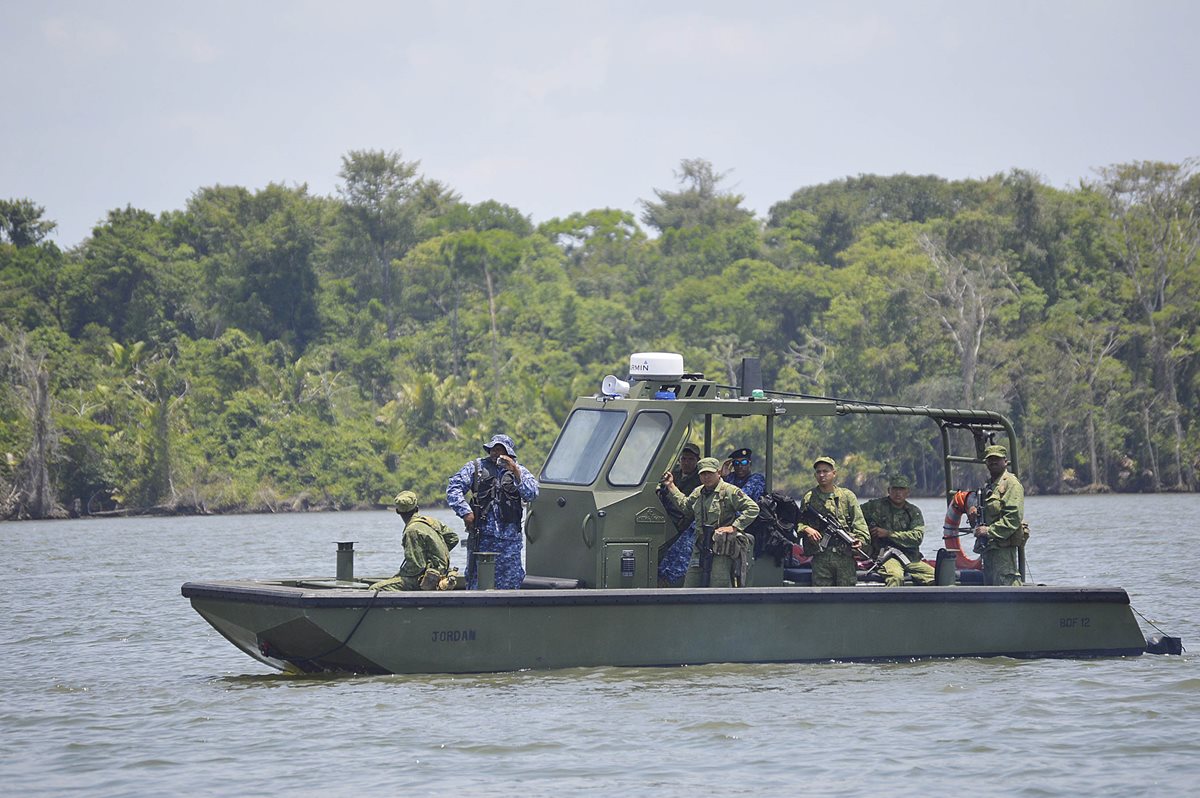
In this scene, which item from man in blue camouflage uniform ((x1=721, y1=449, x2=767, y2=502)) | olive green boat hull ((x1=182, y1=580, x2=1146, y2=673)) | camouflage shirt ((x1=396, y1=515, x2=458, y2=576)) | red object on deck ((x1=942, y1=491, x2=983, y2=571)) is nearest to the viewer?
olive green boat hull ((x1=182, y1=580, x2=1146, y2=673))

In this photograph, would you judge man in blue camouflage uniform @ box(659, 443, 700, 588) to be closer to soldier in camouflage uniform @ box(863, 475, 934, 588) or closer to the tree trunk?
soldier in camouflage uniform @ box(863, 475, 934, 588)

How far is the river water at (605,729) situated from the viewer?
32.1 feet

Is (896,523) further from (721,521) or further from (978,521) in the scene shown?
(721,521)

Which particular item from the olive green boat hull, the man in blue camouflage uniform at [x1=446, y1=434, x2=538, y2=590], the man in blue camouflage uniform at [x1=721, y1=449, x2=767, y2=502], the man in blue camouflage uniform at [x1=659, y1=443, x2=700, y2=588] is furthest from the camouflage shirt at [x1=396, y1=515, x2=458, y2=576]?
the man in blue camouflage uniform at [x1=721, y1=449, x2=767, y2=502]

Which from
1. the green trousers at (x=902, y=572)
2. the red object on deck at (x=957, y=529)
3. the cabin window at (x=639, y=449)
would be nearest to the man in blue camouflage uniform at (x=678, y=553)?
the cabin window at (x=639, y=449)

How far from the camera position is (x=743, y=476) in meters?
13.1

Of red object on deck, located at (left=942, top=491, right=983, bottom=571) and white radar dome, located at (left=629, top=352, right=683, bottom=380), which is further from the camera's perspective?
red object on deck, located at (left=942, top=491, right=983, bottom=571)

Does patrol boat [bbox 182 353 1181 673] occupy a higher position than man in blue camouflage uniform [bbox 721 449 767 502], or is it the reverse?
man in blue camouflage uniform [bbox 721 449 767 502]

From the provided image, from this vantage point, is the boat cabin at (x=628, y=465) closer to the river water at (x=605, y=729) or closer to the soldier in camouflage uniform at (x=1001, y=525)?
the soldier in camouflage uniform at (x=1001, y=525)

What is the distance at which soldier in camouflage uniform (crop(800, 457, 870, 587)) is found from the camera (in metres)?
12.9

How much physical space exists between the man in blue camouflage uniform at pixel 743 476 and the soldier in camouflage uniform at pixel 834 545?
0.35 m

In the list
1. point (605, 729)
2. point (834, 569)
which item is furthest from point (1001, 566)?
point (605, 729)

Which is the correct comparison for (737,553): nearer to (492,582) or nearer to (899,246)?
(492,582)

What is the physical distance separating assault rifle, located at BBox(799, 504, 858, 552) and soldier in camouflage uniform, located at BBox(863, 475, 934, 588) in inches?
19.0
